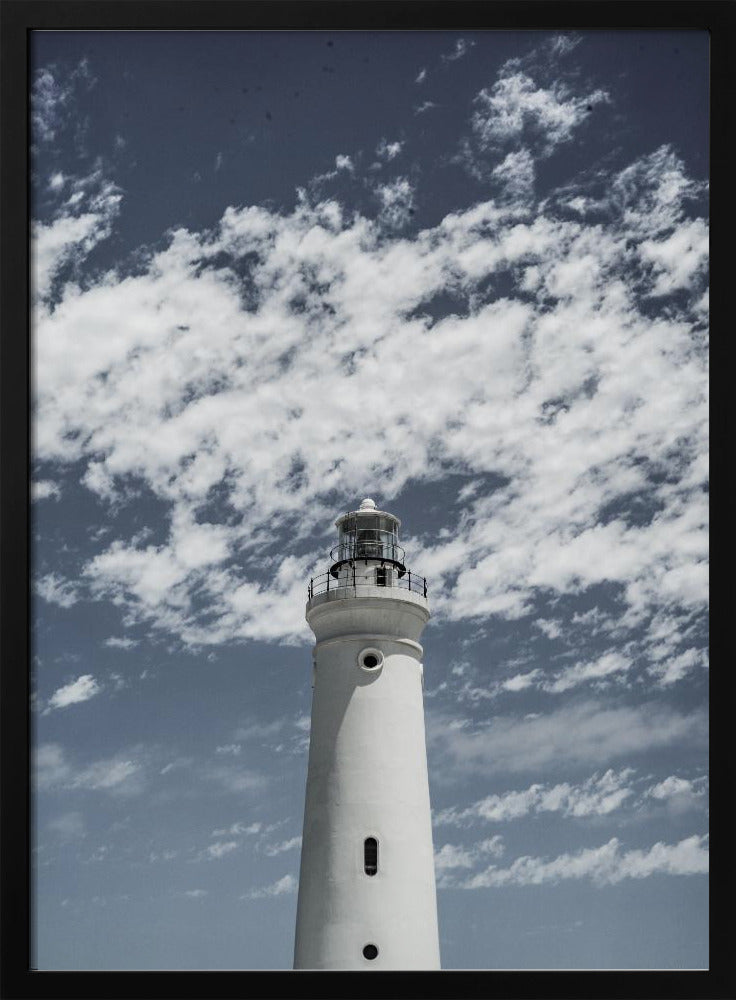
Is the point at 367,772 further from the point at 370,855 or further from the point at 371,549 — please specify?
the point at 371,549

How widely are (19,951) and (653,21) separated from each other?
2.90 meters

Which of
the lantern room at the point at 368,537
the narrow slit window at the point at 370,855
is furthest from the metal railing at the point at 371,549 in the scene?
the narrow slit window at the point at 370,855

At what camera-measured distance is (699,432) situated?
3322 mm

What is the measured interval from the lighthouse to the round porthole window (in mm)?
11

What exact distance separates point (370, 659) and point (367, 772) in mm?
952

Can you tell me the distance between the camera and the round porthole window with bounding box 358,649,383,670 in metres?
10.1

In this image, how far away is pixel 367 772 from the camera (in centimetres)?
967

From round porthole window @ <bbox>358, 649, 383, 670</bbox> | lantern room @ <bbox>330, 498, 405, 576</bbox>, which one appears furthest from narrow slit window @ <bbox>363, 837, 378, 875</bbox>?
lantern room @ <bbox>330, 498, 405, 576</bbox>

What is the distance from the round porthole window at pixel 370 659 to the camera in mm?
10078

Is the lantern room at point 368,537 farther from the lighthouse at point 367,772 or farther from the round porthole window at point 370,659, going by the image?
the round porthole window at point 370,659

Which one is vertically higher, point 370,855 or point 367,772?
point 367,772

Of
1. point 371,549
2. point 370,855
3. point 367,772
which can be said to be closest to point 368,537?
point 371,549

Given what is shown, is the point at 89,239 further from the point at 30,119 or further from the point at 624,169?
the point at 624,169

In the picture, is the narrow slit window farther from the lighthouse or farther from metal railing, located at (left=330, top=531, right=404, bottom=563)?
metal railing, located at (left=330, top=531, right=404, bottom=563)
